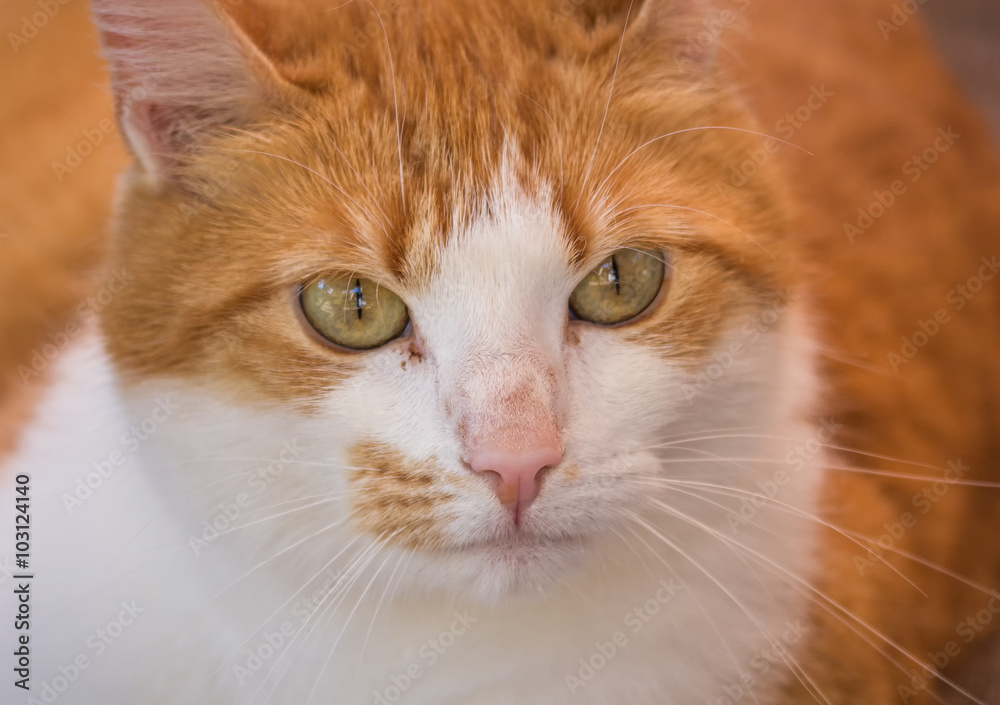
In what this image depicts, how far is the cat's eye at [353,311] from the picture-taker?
98cm

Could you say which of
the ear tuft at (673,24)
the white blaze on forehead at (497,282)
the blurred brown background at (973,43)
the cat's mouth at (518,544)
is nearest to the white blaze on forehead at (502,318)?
the white blaze on forehead at (497,282)

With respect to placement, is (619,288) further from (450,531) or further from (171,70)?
(171,70)

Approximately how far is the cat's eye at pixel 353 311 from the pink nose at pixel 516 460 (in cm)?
19

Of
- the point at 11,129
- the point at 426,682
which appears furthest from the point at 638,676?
the point at 11,129

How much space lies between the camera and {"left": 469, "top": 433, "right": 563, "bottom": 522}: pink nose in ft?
2.88

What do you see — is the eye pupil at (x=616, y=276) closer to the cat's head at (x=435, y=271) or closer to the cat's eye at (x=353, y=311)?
the cat's head at (x=435, y=271)

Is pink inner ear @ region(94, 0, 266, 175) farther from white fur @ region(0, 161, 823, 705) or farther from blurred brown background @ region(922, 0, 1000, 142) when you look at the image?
blurred brown background @ region(922, 0, 1000, 142)

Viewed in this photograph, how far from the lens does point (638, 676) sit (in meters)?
1.20

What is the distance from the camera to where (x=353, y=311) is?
99cm

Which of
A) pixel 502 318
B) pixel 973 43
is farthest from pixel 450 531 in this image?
pixel 973 43

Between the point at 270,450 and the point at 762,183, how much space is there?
0.70m

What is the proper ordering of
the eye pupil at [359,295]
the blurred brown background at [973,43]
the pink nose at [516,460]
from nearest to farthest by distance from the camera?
the pink nose at [516,460] → the eye pupil at [359,295] → the blurred brown background at [973,43]

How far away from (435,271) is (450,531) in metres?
0.27

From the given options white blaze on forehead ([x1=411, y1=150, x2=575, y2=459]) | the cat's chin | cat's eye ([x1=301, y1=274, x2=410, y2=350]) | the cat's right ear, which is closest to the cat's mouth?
the cat's chin
